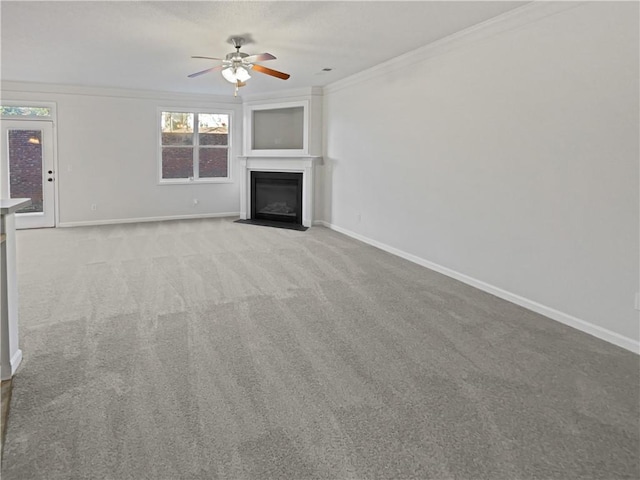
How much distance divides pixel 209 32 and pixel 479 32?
266cm

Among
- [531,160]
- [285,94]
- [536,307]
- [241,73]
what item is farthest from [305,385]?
[285,94]

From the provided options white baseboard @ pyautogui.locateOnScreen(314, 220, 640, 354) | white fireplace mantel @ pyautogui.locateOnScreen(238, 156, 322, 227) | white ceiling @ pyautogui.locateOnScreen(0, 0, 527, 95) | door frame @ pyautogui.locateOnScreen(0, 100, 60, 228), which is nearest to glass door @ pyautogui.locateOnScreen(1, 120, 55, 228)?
door frame @ pyautogui.locateOnScreen(0, 100, 60, 228)

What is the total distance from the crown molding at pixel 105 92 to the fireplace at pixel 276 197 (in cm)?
173

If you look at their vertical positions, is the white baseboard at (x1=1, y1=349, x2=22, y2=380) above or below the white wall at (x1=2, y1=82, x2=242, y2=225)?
below

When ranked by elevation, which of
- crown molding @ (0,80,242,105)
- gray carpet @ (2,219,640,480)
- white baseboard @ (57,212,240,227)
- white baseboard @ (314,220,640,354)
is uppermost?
crown molding @ (0,80,242,105)

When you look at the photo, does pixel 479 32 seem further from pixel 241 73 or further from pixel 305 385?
pixel 305 385

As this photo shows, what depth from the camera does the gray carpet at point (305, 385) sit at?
1927 millimetres

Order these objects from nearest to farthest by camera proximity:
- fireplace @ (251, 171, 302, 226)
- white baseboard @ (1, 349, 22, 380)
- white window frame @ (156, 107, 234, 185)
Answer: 1. white baseboard @ (1, 349, 22, 380)
2. fireplace @ (251, 171, 302, 226)
3. white window frame @ (156, 107, 234, 185)

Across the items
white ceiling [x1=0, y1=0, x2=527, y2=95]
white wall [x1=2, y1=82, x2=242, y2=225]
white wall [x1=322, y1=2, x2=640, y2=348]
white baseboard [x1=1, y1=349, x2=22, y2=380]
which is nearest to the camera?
white baseboard [x1=1, y1=349, x2=22, y2=380]

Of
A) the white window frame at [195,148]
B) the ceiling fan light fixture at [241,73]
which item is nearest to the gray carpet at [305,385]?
the ceiling fan light fixture at [241,73]

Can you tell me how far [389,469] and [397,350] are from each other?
123 cm

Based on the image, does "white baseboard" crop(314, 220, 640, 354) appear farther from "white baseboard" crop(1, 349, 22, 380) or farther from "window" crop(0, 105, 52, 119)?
"window" crop(0, 105, 52, 119)

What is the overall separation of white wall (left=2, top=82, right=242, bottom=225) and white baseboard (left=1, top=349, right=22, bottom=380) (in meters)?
5.88

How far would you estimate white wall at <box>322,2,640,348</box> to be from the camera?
313 centimetres
